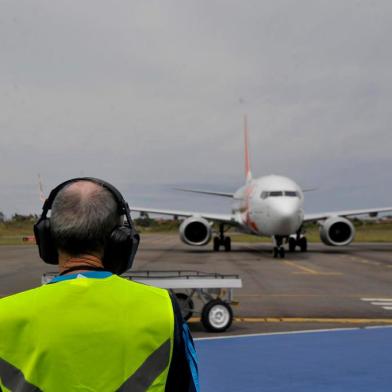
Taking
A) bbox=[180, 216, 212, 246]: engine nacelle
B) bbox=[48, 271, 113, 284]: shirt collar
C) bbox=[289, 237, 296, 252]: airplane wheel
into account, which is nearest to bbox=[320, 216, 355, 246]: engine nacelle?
bbox=[289, 237, 296, 252]: airplane wheel

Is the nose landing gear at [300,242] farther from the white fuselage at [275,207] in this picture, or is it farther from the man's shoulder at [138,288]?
the man's shoulder at [138,288]

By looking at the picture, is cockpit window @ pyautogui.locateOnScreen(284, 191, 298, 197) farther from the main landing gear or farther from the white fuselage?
the main landing gear

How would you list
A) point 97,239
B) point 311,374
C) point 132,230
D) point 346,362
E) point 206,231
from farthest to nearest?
point 206,231, point 346,362, point 311,374, point 132,230, point 97,239

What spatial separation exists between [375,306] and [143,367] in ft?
38.2

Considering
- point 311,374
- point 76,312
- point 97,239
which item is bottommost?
point 311,374

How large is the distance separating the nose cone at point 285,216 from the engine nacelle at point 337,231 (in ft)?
11.6

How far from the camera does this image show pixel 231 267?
23.3m

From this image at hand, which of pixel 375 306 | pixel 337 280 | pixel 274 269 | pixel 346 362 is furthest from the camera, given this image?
pixel 274 269

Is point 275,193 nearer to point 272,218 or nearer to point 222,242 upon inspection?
point 272,218

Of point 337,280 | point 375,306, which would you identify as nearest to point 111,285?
point 375,306

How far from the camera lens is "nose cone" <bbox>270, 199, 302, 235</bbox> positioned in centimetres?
2780

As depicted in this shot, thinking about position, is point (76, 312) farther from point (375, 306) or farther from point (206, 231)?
point (206, 231)

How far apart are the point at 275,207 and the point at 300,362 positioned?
2078 cm

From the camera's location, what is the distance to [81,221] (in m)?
2.02
